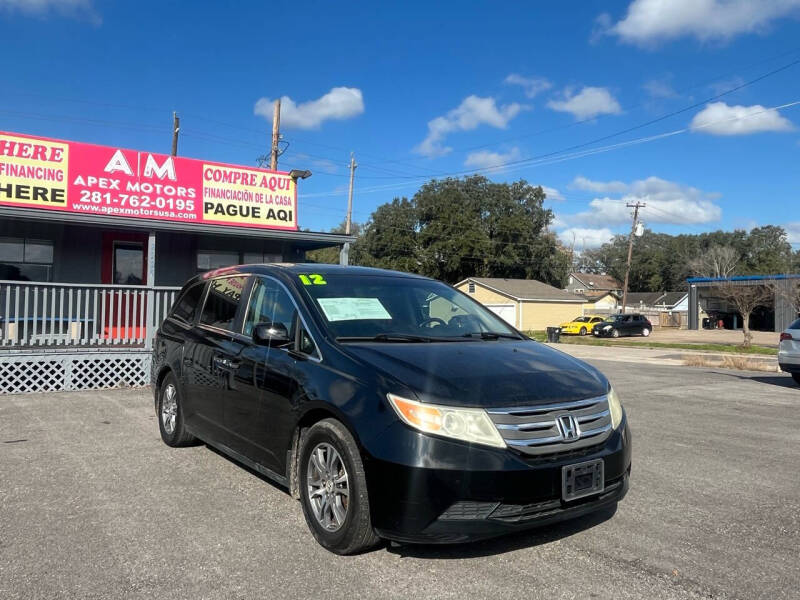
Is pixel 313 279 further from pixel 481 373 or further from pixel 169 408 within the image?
pixel 169 408

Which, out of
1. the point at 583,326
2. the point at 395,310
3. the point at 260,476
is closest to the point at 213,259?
the point at 260,476

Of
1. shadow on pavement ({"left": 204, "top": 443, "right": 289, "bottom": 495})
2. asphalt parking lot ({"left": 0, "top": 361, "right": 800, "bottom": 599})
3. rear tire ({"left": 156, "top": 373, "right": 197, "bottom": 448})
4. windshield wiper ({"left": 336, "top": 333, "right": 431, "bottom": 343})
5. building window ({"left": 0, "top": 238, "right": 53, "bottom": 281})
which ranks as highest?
building window ({"left": 0, "top": 238, "right": 53, "bottom": 281})

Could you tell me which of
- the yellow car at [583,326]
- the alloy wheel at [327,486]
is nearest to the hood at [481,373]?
the alloy wheel at [327,486]

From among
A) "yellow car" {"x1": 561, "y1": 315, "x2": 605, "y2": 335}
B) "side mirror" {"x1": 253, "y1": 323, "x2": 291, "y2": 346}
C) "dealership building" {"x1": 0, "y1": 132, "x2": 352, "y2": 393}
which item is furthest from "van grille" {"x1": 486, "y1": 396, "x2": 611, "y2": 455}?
"yellow car" {"x1": 561, "y1": 315, "x2": 605, "y2": 335}

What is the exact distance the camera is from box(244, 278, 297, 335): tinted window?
457cm

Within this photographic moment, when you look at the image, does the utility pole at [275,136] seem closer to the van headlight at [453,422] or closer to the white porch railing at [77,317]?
the white porch railing at [77,317]

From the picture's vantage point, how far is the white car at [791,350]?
39.6 feet

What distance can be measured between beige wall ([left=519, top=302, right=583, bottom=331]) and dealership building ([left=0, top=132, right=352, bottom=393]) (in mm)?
37983

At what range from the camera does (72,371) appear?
10.1 meters

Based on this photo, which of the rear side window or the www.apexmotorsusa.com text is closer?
the rear side window

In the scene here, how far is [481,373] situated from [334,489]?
42.5 inches

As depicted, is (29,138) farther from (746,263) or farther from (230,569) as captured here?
(746,263)

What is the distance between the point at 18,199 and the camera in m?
12.8

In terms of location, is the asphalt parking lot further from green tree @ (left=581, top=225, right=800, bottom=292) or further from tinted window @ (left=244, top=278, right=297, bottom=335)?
green tree @ (left=581, top=225, right=800, bottom=292)
